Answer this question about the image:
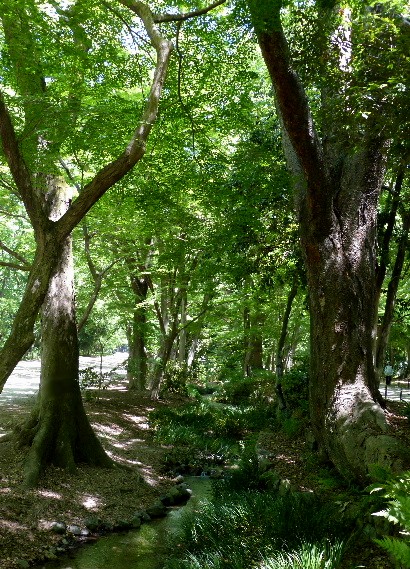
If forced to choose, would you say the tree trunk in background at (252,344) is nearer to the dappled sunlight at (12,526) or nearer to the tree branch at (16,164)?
the dappled sunlight at (12,526)

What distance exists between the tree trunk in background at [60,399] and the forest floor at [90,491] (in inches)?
10.9

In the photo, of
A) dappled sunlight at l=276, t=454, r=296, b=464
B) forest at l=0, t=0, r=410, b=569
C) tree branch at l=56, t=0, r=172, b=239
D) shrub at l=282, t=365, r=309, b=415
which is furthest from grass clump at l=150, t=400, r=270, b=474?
tree branch at l=56, t=0, r=172, b=239

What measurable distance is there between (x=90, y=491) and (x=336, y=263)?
200 inches

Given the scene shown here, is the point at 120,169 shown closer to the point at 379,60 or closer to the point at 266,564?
the point at 379,60

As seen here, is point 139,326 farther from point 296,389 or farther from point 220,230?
point 220,230

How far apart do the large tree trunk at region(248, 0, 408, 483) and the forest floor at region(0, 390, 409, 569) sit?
0.87m

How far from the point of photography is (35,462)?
7.55m

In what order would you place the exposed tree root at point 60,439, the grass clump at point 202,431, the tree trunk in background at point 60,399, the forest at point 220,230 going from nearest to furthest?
the forest at point 220,230 → the exposed tree root at point 60,439 → the tree trunk in background at point 60,399 → the grass clump at point 202,431

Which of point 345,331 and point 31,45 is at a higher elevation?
point 31,45

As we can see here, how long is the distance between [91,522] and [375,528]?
162 inches

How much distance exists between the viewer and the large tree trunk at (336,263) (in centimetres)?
631

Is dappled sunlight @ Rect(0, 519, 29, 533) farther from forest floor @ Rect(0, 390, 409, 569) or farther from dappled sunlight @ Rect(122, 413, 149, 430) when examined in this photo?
dappled sunlight @ Rect(122, 413, 149, 430)

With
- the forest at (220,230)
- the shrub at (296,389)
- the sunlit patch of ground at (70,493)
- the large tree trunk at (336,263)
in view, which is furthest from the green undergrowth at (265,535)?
the shrub at (296,389)

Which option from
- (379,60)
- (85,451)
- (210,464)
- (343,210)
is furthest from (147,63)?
(210,464)
